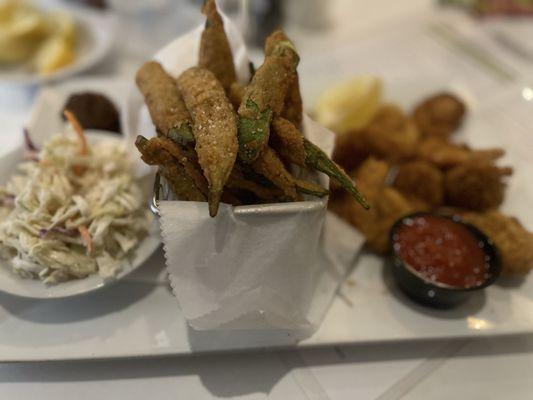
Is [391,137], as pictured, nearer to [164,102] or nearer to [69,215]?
[164,102]

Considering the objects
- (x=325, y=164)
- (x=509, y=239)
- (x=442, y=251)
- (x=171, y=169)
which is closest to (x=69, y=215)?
(x=171, y=169)

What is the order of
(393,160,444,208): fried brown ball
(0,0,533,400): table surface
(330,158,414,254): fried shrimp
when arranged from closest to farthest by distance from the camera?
(0,0,533,400): table surface
(330,158,414,254): fried shrimp
(393,160,444,208): fried brown ball

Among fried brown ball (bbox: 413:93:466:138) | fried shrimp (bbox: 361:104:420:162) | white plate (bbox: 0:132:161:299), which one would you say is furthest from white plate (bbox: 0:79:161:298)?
fried brown ball (bbox: 413:93:466:138)

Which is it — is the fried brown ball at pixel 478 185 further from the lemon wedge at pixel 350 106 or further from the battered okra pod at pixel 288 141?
the battered okra pod at pixel 288 141

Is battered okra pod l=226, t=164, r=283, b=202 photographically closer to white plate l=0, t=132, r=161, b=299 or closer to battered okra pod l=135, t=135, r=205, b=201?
battered okra pod l=135, t=135, r=205, b=201

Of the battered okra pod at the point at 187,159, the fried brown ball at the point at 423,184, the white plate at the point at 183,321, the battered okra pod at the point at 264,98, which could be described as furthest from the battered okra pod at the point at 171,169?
the fried brown ball at the point at 423,184

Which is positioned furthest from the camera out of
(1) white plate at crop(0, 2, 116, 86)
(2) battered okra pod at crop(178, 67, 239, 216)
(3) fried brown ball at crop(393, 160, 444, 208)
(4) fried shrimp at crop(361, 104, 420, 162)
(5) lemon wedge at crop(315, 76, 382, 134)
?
(1) white plate at crop(0, 2, 116, 86)
